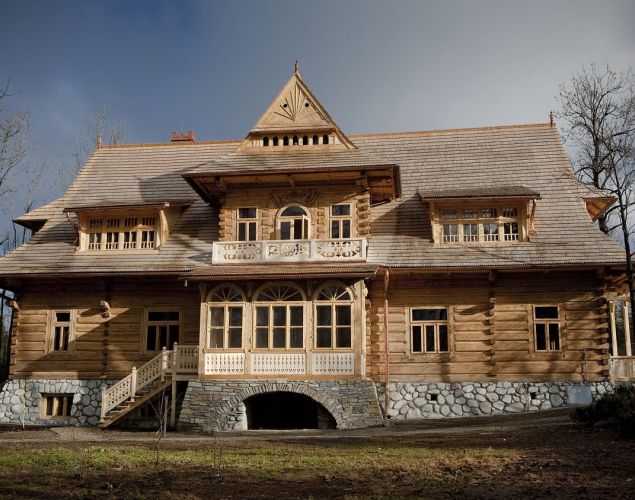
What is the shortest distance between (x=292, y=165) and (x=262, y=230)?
250cm

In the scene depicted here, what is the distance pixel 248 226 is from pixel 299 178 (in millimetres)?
2462

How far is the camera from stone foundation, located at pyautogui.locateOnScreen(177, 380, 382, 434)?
68.3 ft

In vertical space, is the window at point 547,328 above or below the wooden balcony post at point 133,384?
above

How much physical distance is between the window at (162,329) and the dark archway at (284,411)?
3911mm

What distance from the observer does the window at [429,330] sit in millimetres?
23609

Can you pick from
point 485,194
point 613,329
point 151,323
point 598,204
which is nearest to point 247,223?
point 151,323

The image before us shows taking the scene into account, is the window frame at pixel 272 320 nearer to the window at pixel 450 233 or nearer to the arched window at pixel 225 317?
the arched window at pixel 225 317

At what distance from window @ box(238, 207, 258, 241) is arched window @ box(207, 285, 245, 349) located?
90.7 inches

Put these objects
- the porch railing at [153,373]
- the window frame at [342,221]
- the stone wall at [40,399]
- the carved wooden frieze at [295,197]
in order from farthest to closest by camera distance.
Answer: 1. the stone wall at [40,399]
2. the carved wooden frieze at [295,197]
3. the window frame at [342,221]
4. the porch railing at [153,373]

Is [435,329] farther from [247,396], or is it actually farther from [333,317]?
[247,396]

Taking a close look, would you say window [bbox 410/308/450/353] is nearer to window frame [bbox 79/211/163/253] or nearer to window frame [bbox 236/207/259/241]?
window frame [bbox 236/207/259/241]

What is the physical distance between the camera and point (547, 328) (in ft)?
76.1

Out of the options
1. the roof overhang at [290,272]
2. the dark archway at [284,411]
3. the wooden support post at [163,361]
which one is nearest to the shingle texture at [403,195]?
the roof overhang at [290,272]

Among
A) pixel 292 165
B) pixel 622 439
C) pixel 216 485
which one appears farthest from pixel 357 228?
pixel 216 485
